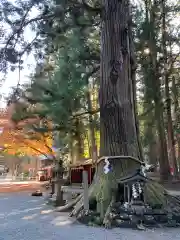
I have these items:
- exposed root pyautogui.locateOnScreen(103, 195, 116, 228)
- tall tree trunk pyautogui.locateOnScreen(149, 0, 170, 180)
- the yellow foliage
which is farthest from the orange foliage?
exposed root pyautogui.locateOnScreen(103, 195, 116, 228)

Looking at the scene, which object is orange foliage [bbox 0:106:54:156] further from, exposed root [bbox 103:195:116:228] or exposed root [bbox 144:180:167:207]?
exposed root [bbox 103:195:116:228]

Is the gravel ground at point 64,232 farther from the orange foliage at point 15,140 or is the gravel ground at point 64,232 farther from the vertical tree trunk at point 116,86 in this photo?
the orange foliage at point 15,140

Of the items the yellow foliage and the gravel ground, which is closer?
the gravel ground

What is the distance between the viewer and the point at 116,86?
17.4ft

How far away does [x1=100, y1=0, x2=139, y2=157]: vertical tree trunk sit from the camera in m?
5.07

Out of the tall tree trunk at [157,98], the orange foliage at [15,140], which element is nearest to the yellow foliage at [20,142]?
the orange foliage at [15,140]

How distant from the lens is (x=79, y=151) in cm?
1250

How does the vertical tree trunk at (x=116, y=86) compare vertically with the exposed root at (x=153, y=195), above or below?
above

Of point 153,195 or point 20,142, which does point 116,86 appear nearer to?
point 153,195

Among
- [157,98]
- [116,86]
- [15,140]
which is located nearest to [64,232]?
A: [116,86]

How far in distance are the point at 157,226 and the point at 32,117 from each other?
6.08 m

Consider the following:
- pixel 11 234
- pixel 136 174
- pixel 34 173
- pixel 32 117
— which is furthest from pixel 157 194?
pixel 34 173

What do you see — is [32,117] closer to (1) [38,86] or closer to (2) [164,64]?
(1) [38,86]

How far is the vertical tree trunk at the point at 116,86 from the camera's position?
5.07 metres
